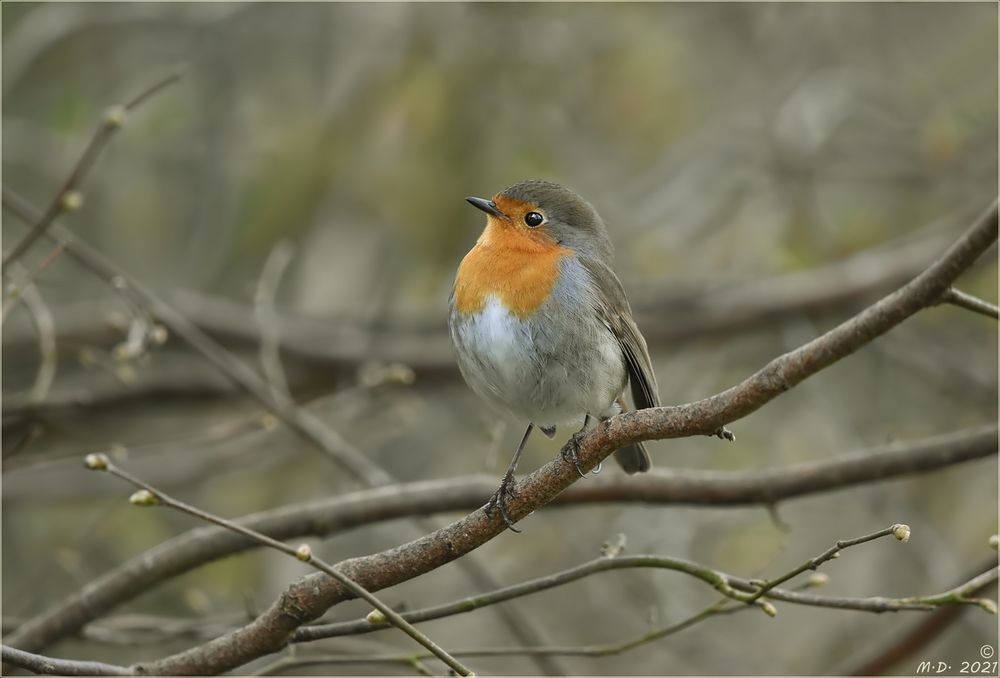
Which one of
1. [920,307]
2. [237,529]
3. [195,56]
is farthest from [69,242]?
[195,56]

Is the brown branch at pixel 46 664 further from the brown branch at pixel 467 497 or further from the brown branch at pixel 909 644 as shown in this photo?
the brown branch at pixel 909 644

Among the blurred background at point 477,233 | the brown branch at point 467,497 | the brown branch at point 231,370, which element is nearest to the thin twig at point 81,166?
the brown branch at point 231,370

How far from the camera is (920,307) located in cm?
196

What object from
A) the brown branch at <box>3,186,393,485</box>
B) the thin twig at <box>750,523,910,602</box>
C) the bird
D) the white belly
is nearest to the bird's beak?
the bird

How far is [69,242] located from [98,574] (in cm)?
Answer: 274

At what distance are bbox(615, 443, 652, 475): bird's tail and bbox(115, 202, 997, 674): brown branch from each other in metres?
1.02

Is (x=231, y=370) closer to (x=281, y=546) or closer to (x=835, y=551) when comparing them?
(x=281, y=546)

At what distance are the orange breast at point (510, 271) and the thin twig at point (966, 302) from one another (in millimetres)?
1635

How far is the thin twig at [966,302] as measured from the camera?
195 centimetres

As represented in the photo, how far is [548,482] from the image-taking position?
2559 millimetres

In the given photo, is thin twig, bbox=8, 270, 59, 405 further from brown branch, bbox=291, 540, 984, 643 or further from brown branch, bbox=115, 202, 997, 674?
brown branch, bbox=291, 540, 984, 643

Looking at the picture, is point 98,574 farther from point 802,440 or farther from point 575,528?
point 802,440

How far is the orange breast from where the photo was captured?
3.49 meters

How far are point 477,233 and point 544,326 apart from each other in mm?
3271
